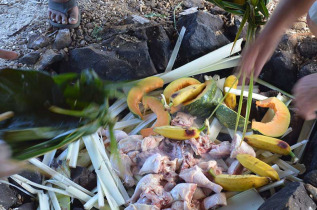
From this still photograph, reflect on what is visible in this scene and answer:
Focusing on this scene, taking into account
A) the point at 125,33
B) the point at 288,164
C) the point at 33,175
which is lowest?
the point at 33,175

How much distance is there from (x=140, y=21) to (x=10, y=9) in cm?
134

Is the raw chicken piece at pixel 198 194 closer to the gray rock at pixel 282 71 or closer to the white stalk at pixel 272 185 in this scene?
the white stalk at pixel 272 185

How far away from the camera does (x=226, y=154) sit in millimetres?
2559

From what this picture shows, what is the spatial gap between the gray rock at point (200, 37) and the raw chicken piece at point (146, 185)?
1275 mm

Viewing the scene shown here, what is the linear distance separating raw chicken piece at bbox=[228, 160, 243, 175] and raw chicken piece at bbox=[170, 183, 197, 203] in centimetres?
33

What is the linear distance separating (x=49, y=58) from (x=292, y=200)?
2.15m

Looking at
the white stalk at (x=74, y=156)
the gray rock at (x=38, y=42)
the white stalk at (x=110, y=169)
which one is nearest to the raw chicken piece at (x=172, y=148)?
the white stalk at (x=110, y=169)

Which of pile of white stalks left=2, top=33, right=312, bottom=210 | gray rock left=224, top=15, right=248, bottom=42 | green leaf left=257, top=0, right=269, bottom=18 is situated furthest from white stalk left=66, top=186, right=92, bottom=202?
gray rock left=224, top=15, right=248, bottom=42

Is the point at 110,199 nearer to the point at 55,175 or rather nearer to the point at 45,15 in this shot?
the point at 55,175

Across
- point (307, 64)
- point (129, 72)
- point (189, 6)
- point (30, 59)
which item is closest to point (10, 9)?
point (30, 59)

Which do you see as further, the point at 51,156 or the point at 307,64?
the point at 307,64

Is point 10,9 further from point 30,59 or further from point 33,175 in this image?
point 33,175

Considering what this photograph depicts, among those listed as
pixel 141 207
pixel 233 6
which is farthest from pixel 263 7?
pixel 141 207

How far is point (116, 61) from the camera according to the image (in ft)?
9.93
